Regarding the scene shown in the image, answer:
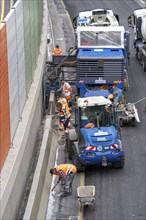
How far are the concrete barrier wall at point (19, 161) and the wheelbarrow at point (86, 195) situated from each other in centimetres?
159

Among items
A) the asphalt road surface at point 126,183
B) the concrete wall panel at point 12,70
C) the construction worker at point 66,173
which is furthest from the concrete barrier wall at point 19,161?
the asphalt road surface at point 126,183

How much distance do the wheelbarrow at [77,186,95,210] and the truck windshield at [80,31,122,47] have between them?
12.6 m

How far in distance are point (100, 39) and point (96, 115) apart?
30.6 ft

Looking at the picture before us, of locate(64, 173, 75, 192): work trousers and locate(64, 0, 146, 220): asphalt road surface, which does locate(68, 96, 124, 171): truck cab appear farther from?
locate(64, 173, 75, 192): work trousers

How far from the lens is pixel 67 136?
24.3 m

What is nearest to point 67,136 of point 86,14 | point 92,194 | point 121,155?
point 121,155

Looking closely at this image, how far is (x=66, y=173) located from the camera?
20.4 m

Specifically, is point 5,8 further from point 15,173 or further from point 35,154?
point 15,173

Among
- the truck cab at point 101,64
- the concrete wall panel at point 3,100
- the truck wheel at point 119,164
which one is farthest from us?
the truck cab at point 101,64

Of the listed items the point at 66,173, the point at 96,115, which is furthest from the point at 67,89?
the point at 66,173

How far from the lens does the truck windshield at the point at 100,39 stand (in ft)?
104

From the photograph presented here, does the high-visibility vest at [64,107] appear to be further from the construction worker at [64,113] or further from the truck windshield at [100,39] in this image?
the truck windshield at [100,39]

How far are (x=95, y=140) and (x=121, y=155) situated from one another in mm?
950

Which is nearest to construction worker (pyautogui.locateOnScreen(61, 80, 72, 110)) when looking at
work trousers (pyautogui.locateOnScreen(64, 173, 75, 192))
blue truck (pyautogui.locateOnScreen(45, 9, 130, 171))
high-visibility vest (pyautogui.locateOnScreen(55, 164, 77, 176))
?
blue truck (pyautogui.locateOnScreen(45, 9, 130, 171))
